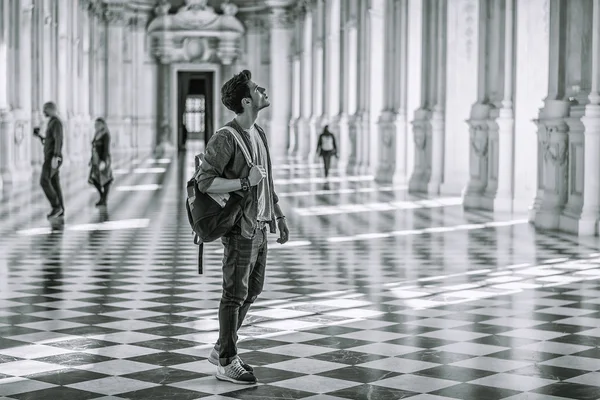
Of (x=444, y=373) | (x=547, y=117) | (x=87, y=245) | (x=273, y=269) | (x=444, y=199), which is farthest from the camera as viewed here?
(x=444, y=199)

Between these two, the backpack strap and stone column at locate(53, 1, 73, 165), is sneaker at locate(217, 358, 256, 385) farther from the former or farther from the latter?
stone column at locate(53, 1, 73, 165)

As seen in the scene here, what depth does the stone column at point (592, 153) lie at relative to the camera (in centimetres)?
1554

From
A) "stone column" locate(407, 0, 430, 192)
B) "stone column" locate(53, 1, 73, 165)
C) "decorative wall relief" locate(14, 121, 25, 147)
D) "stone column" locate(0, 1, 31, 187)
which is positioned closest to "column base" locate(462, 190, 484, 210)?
"stone column" locate(407, 0, 430, 192)

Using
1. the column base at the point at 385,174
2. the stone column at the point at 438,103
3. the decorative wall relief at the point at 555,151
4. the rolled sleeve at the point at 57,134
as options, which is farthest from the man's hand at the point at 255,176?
the column base at the point at 385,174

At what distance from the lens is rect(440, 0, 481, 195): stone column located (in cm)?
2389

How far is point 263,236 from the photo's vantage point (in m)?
6.70

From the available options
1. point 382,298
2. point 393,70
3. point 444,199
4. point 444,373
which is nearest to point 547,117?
point 444,199

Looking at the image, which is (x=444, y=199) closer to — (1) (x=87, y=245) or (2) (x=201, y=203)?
(1) (x=87, y=245)

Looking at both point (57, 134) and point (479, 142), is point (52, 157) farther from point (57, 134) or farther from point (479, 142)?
point (479, 142)

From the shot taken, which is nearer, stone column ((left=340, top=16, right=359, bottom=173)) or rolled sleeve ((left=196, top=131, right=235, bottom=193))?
rolled sleeve ((left=196, top=131, right=235, bottom=193))

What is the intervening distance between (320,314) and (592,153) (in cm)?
762

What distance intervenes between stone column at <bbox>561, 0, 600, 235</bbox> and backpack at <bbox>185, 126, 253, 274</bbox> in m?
9.87

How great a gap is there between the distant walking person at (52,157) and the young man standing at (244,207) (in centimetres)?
1075

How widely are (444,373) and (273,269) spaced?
5.33 meters
